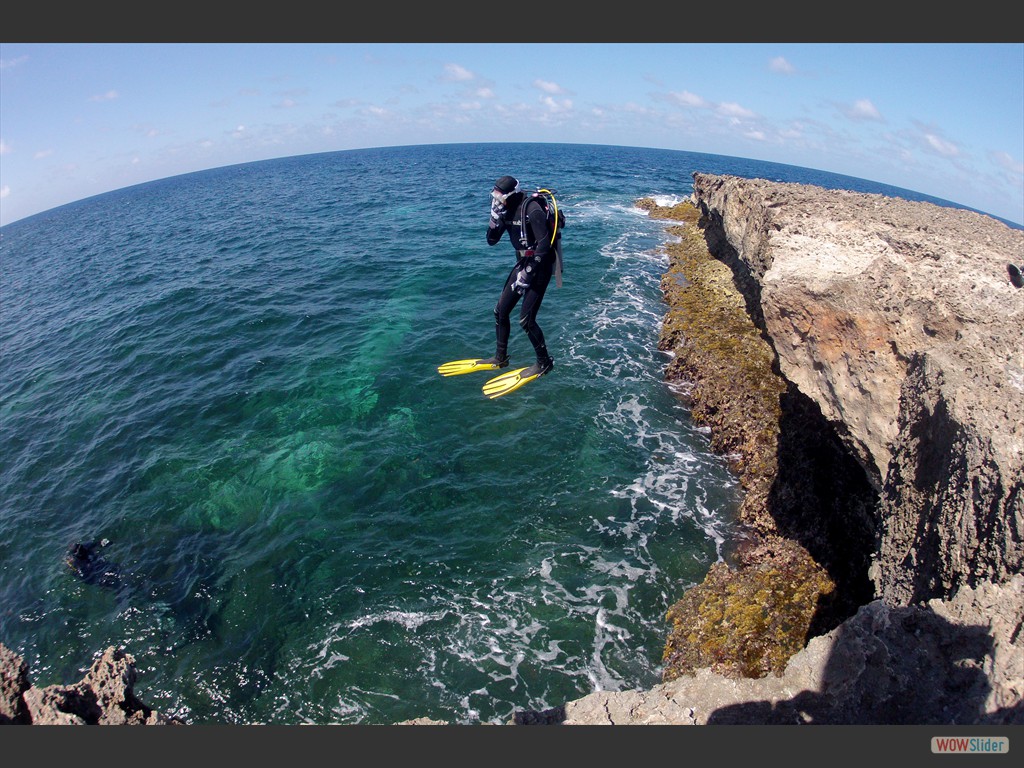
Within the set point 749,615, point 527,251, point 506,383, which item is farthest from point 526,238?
point 749,615

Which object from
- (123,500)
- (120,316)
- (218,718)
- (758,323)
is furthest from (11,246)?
(758,323)

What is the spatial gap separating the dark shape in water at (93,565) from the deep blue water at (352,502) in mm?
243

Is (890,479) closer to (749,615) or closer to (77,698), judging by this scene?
(749,615)

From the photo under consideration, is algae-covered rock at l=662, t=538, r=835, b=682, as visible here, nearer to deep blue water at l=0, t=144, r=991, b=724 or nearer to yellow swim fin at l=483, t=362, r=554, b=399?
deep blue water at l=0, t=144, r=991, b=724

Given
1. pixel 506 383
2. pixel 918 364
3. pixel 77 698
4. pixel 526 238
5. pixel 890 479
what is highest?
pixel 526 238

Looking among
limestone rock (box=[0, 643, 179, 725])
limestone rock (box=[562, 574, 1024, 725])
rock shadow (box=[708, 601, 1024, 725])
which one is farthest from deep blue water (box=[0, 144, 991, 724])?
rock shadow (box=[708, 601, 1024, 725])

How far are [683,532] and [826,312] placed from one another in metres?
7.07

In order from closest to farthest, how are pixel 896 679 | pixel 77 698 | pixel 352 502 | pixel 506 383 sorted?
pixel 896 679 < pixel 77 698 < pixel 506 383 < pixel 352 502

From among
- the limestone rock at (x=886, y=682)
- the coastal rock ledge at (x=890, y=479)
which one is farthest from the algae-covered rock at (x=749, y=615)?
the limestone rock at (x=886, y=682)

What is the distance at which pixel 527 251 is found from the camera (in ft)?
29.4

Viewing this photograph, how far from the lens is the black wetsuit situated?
8617 mm

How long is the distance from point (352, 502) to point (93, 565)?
7.45 meters
